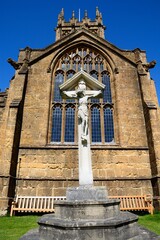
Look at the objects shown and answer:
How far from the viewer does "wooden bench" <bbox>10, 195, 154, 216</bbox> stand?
8.83m

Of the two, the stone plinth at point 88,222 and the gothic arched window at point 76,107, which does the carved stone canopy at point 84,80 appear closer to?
the stone plinth at point 88,222

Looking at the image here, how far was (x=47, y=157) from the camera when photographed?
10.5 meters

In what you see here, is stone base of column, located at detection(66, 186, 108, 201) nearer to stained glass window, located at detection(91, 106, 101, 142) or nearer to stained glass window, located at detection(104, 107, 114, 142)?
stained glass window, located at detection(91, 106, 101, 142)

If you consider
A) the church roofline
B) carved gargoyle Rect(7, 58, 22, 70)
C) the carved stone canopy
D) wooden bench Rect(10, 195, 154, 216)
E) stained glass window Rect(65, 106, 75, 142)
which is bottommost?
wooden bench Rect(10, 195, 154, 216)

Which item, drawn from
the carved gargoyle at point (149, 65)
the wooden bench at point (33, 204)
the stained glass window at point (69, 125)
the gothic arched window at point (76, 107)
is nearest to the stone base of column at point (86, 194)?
the wooden bench at point (33, 204)

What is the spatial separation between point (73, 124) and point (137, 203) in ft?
18.8

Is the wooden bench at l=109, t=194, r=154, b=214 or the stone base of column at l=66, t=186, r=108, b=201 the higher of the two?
the stone base of column at l=66, t=186, r=108, b=201

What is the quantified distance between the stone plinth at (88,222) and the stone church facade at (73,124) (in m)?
6.09

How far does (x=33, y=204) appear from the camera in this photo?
30.3 ft

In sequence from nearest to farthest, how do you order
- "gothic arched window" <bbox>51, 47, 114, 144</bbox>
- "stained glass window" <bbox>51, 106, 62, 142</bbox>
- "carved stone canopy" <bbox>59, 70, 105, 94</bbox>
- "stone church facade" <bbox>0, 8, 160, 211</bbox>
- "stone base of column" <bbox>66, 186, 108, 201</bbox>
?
"stone base of column" <bbox>66, 186, 108, 201</bbox> < "carved stone canopy" <bbox>59, 70, 105, 94</bbox> < "stone church facade" <bbox>0, 8, 160, 211</bbox> < "stained glass window" <bbox>51, 106, 62, 142</bbox> < "gothic arched window" <bbox>51, 47, 114, 144</bbox>

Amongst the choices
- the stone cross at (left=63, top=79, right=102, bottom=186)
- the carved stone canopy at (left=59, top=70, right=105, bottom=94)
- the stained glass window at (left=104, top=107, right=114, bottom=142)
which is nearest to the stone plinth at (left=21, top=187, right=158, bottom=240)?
the stone cross at (left=63, top=79, right=102, bottom=186)

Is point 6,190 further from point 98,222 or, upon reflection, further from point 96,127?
point 98,222

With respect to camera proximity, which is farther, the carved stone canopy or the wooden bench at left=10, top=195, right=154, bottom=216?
the wooden bench at left=10, top=195, right=154, bottom=216

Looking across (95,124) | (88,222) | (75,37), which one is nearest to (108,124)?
(95,124)
